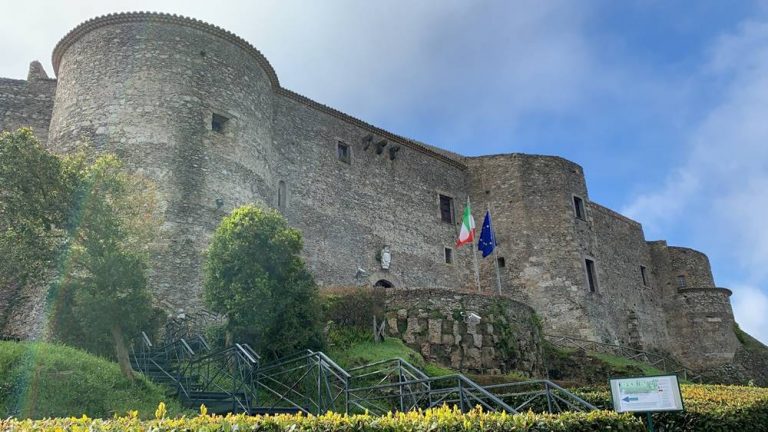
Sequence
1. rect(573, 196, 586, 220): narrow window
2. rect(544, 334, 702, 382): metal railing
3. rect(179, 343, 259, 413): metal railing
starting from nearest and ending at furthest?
rect(179, 343, 259, 413): metal railing
rect(544, 334, 702, 382): metal railing
rect(573, 196, 586, 220): narrow window

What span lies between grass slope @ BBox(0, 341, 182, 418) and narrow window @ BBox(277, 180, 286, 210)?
33.0 feet

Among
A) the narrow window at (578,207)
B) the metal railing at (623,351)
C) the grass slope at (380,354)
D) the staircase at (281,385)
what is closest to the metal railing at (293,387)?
the staircase at (281,385)

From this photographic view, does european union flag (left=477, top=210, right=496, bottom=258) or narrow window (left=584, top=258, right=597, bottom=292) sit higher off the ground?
european union flag (left=477, top=210, right=496, bottom=258)

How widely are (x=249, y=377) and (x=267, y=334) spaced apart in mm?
1892

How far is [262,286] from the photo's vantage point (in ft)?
43.4

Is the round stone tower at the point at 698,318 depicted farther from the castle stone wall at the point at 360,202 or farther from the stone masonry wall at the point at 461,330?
the stone masonry wall at the point at 461,330

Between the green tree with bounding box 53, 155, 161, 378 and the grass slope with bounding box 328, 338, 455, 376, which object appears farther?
the grass slope with bounding box 328, 338, 455, 376

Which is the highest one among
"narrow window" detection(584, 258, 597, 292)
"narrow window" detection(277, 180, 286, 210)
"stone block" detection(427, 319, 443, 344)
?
"narrow window" detection(277, 180, 286, 210)

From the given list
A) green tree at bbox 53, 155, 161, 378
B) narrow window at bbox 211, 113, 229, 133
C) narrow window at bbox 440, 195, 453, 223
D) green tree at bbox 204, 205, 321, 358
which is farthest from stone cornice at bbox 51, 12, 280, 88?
narrow window at bbox 440, 195, 453, 223

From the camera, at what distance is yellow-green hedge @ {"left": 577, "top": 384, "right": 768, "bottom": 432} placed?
9406 millimetres

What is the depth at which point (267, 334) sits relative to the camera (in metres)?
13.3

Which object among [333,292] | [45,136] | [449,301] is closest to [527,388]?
[449,301]

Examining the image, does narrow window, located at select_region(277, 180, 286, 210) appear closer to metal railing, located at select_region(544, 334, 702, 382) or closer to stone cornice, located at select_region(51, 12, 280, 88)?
stone cornice, located at select_region(51, 12, 280, 88)

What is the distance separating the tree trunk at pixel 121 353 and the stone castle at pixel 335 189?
A: 337 cm
